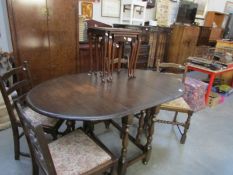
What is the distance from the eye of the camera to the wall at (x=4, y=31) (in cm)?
230

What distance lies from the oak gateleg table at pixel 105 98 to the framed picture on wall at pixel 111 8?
2059 millimetres

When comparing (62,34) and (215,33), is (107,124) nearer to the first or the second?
(62,34)

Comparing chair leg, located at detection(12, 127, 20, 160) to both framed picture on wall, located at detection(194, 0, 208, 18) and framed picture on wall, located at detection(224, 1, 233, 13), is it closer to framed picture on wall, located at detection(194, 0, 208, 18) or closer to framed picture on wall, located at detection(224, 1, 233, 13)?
framed picture on wall, located at detection(194, 0, 208, 18)

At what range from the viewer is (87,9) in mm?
3242

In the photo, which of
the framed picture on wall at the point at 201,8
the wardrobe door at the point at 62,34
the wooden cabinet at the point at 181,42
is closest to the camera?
the wardrobe door at the point at 62,34

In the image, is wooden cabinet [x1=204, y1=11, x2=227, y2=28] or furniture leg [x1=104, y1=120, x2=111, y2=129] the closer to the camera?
furniture leg [x1=104, y1=120, x2=111, y2=129]

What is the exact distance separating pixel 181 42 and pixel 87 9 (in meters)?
2.29

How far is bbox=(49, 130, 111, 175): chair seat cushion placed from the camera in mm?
1130

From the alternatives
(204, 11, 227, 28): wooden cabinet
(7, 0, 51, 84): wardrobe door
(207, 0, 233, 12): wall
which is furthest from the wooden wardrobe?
(207, 0, 233, 12): wall

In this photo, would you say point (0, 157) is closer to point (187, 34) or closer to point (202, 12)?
point (187, 34)

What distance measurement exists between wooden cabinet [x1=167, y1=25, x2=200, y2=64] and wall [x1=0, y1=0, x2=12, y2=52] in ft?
11.1

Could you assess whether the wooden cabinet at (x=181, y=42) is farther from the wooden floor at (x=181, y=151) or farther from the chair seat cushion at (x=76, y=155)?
the chair seat cushion at (x=76, y=155)

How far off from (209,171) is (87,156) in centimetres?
129

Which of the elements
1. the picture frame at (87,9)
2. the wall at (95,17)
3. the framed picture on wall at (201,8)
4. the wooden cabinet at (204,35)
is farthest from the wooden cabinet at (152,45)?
the framed picture on wall at (201,8)
